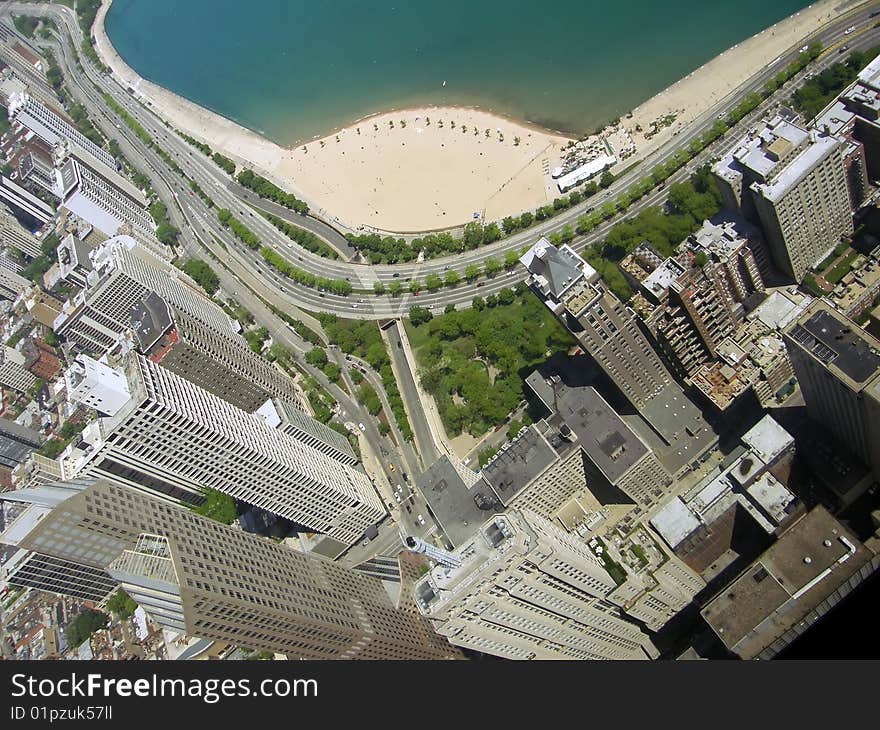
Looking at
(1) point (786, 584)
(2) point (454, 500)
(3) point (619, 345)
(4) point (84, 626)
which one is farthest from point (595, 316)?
(4) point (84, 626)

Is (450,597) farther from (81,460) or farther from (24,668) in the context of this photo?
(81,460)

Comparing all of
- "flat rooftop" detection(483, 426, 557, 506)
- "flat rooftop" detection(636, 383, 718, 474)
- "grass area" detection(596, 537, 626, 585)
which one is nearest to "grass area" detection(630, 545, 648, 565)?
"grass area" detection(596, 537, 626, 585)

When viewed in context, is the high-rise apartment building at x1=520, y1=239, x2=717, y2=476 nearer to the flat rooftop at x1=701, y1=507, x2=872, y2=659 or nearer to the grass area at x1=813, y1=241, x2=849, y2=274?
the grass area at x1=813, y1=241, x2=849, y2=274

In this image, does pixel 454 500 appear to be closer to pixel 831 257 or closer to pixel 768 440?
pixel 768 440

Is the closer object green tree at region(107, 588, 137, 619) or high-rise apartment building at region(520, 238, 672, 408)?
high-rise apartment building at region(520, 238, 672, 408)

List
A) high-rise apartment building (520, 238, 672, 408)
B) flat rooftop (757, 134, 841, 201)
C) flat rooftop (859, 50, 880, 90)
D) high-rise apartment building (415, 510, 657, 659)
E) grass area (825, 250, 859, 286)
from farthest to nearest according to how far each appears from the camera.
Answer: grass area (825, 250, 859, 286) → flat rooftop (859, 50, 880, 90) → flat rooftop (757, 134, 841, 201) → high-rise apartment building (520, 238, 672, 408) → high-rise apartment building (415, 510, 657, 659)

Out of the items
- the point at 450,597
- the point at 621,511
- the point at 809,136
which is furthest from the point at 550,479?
the point at 809,136

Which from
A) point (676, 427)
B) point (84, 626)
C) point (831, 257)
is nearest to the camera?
point (676, 427)
